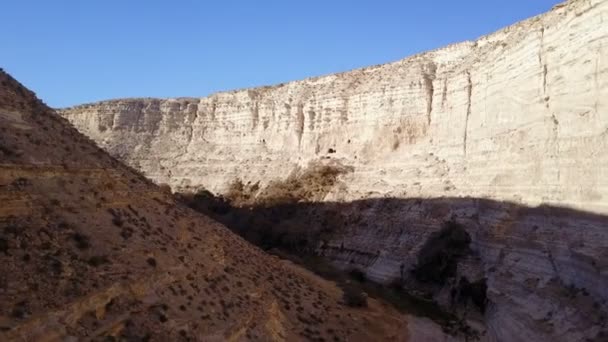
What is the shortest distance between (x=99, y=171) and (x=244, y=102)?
38407 mm

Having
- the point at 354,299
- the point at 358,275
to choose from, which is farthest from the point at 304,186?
the point at 354,299

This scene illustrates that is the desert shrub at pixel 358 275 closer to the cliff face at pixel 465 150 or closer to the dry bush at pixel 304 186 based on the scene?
the cliff face at pixel 465 150

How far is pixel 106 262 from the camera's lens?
37.7 feet

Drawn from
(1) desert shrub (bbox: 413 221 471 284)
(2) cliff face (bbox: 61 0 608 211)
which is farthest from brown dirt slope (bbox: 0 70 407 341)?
(2) cliff face (bbox: 61 0 608 211)

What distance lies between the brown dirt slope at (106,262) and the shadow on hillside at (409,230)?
6402 millimetres

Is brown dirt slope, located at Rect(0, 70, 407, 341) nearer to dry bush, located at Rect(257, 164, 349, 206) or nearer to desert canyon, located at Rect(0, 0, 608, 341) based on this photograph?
desert canyon, located at Rect(0, 0, 608, 341)

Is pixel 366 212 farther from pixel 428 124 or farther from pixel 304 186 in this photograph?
pixel 304 186

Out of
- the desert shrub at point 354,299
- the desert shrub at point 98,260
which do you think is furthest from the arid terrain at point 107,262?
the desert shrub at point 354,299

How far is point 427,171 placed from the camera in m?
32.0

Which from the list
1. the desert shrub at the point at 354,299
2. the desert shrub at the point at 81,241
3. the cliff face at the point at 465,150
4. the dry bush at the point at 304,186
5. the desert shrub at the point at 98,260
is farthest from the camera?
the dry bush at the point at 304,186

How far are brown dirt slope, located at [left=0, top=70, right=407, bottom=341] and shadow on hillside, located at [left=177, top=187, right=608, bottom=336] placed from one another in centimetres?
640

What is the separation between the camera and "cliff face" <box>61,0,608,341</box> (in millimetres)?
18375

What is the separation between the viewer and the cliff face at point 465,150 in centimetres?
1838

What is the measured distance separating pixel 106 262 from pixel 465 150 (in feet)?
72.4
